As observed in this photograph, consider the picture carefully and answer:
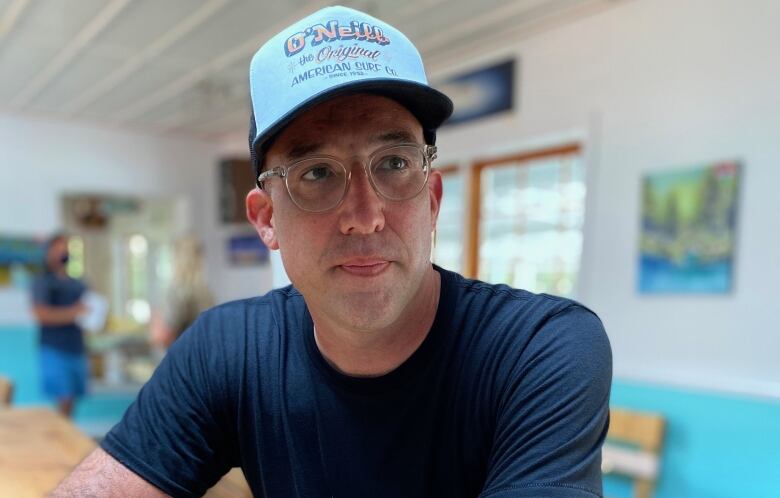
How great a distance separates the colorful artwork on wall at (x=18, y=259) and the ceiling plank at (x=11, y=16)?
2.34 m

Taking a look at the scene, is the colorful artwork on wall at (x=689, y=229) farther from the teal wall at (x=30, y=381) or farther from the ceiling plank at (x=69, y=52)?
the teal wall at (x=30, y=381)

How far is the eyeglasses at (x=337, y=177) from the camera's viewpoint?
0.78 meters

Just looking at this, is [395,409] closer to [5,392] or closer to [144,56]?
[5,392]

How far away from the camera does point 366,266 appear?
78 cm

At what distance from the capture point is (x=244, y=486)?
1149mm

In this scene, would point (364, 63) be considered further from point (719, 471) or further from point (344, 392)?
point (719, 471)

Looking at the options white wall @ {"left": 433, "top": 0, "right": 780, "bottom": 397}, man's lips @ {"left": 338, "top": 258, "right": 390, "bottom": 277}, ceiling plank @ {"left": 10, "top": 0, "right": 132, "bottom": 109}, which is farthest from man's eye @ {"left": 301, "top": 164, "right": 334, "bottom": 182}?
ceiling plank @ {"left": 10, "top": 0, "right": 132, "bottom": 109}

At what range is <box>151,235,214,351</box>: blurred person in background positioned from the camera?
14.0 feet

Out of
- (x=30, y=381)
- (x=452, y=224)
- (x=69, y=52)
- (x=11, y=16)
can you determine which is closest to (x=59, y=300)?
(x=69, y=52)

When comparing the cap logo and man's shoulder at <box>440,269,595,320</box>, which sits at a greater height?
the cap logo

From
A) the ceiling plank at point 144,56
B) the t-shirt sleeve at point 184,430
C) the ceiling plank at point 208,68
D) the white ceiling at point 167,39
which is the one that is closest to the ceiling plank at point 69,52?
the white ceiling at point 167,39

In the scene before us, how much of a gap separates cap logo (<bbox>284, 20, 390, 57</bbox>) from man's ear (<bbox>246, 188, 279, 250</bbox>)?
0.24m

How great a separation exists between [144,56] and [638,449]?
4.08 metres

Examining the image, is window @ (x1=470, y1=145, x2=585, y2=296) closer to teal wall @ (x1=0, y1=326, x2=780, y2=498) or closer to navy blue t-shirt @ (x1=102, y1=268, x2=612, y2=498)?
teal wall @ (x1=0, y1=326, x2=780, y2=498)
